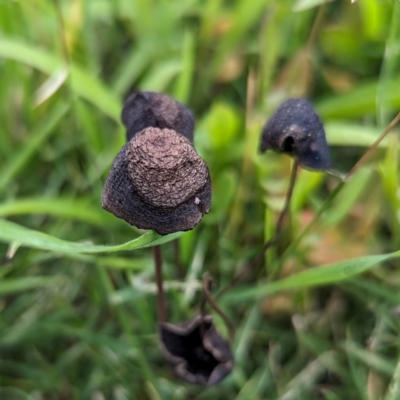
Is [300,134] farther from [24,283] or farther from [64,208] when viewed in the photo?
[24,283]

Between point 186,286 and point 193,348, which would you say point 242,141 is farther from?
point 193,348

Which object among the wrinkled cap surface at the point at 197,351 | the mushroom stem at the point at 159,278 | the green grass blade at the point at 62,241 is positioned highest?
the green grass blade at the point at 62,241

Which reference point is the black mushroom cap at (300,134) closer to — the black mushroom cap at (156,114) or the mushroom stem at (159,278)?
the black mushroom cap at (156,114)

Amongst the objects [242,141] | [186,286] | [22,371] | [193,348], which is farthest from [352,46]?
[22,371]

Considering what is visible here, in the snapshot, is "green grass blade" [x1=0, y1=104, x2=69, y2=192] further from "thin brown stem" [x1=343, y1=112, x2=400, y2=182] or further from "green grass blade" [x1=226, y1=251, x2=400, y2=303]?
"thin brown stem" [x1=343, y1=112, x2=400, y2=182]

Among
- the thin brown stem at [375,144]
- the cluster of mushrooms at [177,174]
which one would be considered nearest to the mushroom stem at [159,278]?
the cluster of mushrooms at [177,174]

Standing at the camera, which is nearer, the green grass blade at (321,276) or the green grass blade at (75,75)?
the green grass blade at (321,276)

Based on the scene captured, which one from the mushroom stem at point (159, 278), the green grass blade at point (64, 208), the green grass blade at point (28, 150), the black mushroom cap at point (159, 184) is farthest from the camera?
the green grass blade at point (28, 150)
